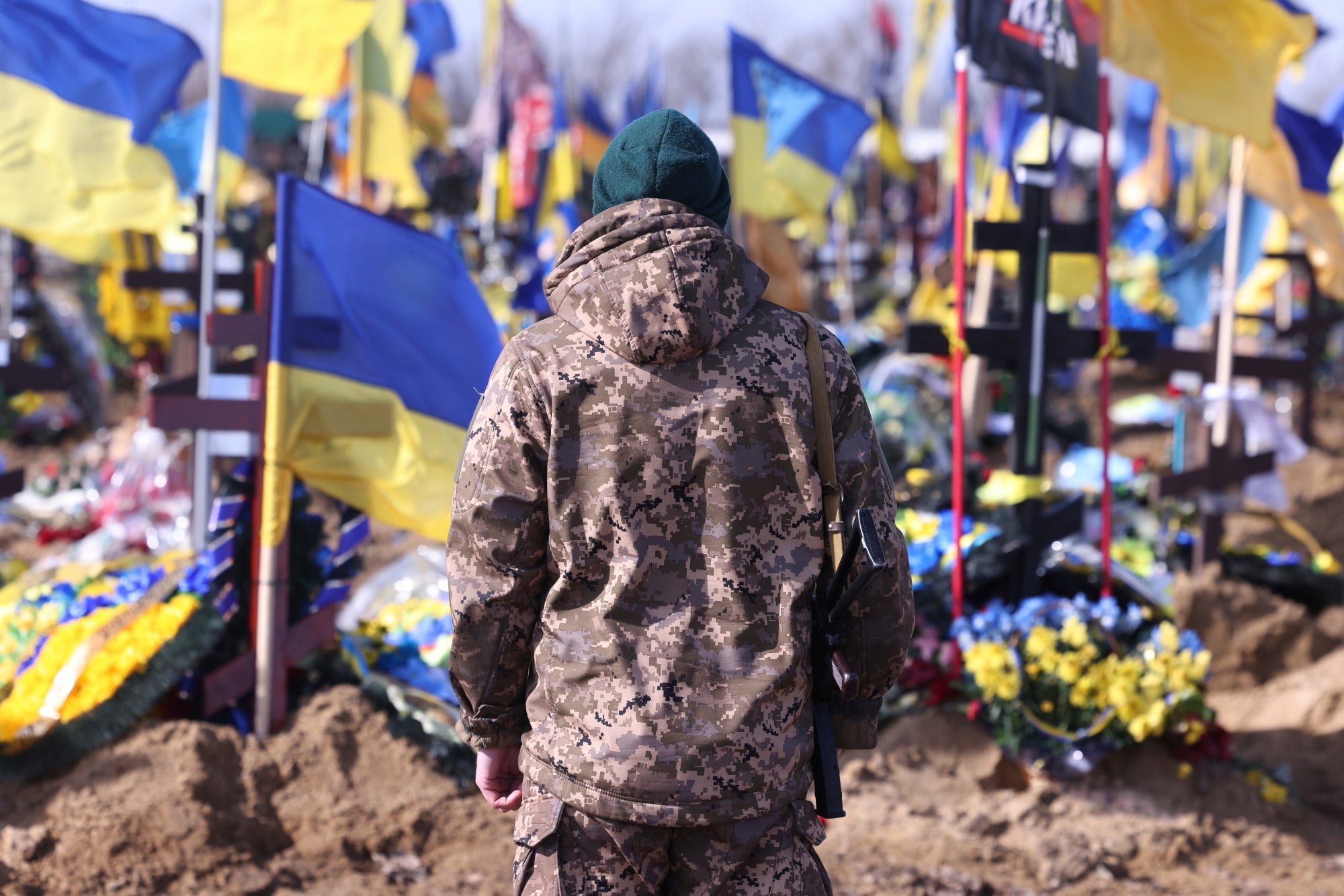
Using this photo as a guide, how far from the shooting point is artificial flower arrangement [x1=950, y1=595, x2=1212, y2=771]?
4.47m

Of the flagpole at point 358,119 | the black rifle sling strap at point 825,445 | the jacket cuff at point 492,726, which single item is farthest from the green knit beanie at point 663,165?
the flagpole at point 358,119

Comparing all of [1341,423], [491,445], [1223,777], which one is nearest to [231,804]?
[491,445]

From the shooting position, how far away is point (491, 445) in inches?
80.7

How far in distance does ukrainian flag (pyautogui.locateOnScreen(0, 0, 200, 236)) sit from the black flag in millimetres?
3753

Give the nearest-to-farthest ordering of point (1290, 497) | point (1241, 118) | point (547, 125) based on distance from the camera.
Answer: point (1241, 118) → point (1290, 497) → point (547, 125)

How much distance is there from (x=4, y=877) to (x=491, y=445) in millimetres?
2502

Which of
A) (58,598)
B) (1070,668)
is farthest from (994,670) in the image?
(58,598)

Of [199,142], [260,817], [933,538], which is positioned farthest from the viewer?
[199,142]

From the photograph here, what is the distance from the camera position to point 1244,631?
6148 millimetres

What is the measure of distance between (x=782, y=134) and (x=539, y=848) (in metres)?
7.89

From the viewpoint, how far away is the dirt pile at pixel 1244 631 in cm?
608

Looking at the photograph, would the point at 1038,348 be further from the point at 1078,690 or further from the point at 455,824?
the point at 455,824

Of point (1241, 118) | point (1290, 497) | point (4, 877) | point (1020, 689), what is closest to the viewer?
point (4, 877)

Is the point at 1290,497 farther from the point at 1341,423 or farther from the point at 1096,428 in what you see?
A: the point at 1341,423
